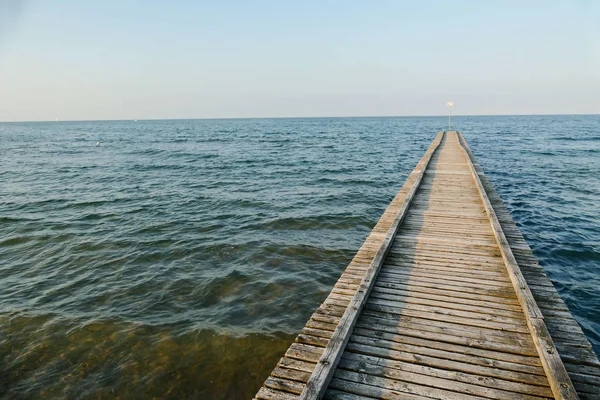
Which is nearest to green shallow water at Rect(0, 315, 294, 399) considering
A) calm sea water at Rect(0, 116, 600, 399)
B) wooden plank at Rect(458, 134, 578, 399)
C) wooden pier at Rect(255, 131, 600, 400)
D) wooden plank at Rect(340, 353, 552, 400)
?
calm sea water at Rect(0, 116, 600, 399)

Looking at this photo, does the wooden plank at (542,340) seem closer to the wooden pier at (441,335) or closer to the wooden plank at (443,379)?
the wooden pier at (441,335)

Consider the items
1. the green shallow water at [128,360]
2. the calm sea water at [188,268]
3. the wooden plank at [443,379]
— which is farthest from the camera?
the calm sea water at [188,268]

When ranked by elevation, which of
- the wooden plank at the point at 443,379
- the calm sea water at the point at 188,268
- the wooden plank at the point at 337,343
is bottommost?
the calm sea water at the point at 188,268

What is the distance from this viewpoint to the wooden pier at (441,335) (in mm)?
3984

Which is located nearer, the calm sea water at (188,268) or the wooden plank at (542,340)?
the wooden plank at (542,340)

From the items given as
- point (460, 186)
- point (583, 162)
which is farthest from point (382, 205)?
Answer: point (583, 162)

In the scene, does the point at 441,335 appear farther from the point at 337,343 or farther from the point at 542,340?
the point at 337,343

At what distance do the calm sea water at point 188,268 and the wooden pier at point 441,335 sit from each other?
1975 mm

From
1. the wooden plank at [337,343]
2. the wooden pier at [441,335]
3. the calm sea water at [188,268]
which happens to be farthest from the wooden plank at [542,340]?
the calm sea water at [188,268]

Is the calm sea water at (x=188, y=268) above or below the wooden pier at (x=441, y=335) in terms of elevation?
below

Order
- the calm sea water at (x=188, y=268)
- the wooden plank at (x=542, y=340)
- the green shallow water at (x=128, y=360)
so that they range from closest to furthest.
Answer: the wooden plank at (x=542, y=340) → the green shallow water at (x=128, y=360) → the calm sea water at (x=188, y=268)

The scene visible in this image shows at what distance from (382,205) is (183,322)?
11.4 meters

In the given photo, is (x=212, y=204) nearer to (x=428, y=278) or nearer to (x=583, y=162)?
(x=428, y=278)

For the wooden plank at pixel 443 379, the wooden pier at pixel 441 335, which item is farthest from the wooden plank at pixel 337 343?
the wooden plank at pixel 443 379
